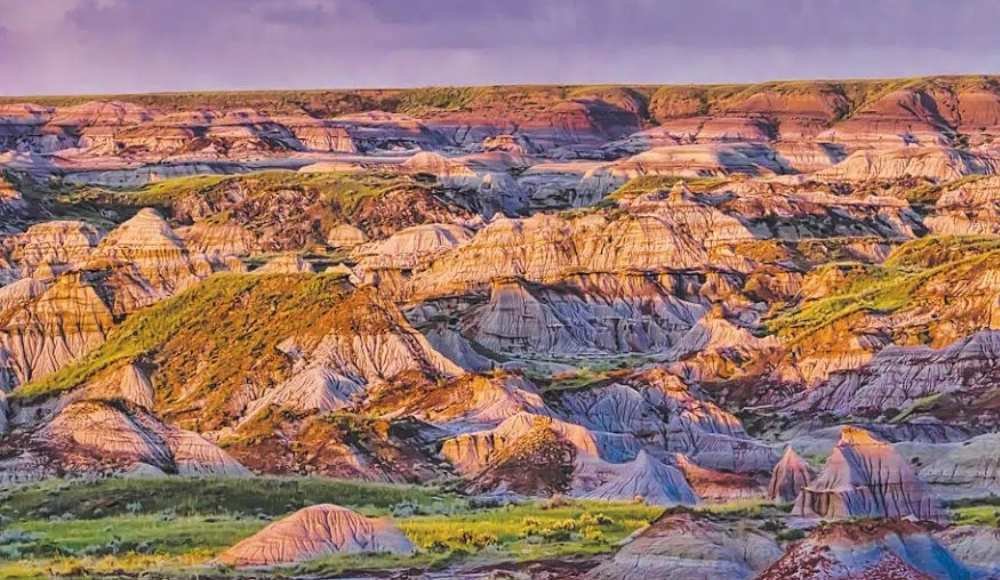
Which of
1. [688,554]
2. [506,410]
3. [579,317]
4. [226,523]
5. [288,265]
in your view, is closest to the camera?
[688,554]

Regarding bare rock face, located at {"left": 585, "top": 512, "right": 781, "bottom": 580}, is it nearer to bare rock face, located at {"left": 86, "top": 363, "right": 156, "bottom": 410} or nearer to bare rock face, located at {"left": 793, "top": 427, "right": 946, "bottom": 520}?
bare rock face, located at {"left": 793, "top": 427, "right": 946, "bottom": 520}

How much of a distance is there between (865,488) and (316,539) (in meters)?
19.9

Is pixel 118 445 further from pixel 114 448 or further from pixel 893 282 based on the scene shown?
pixel 893 282

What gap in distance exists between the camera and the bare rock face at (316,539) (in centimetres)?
5734

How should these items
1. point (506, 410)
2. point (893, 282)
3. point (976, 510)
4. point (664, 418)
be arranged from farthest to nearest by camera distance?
1. point (893, 282)
2. point (664, 418)
3. point (506, 410)
4. point (976, 510)

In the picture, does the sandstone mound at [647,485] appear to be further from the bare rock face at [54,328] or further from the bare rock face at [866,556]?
the bare rock face at [54,328]

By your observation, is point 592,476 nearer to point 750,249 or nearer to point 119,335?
point 119,335

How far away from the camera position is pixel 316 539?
58.9 meters

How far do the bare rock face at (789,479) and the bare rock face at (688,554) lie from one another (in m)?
24.1

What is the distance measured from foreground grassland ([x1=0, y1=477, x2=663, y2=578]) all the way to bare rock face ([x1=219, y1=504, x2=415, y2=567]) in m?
0.69

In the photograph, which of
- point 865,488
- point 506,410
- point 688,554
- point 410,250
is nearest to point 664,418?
point 506,410

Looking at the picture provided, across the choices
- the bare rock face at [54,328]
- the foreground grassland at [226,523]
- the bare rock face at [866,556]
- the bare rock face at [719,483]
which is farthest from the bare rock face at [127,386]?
the bare rock face at [866,556]

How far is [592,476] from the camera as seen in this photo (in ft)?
274

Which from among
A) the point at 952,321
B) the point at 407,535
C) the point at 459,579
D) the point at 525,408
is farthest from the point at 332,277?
the point at 459,579
